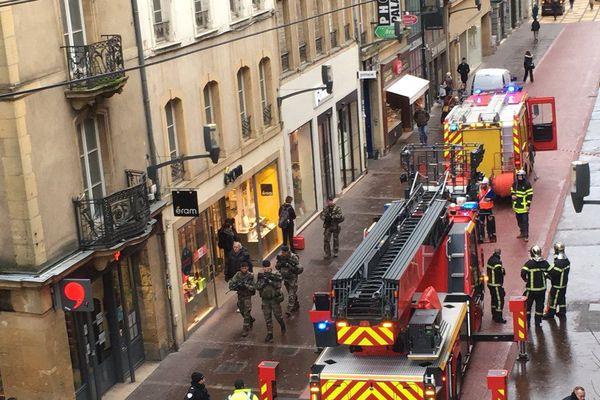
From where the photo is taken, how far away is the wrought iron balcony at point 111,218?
21406 millimetres

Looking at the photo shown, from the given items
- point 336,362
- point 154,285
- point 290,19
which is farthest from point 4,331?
point 290,19

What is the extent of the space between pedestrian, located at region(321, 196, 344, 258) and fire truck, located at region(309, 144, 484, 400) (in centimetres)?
680

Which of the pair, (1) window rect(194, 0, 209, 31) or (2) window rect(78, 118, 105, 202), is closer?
(2) window rect(78, 118, 105, 202)

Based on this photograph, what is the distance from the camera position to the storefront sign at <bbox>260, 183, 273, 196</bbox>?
30997 millimetres

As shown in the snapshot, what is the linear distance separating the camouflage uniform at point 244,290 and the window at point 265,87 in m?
6.82

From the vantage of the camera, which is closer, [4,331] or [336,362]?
[336,362]

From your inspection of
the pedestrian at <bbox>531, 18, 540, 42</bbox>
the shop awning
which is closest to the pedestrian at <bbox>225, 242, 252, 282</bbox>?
the shop awning

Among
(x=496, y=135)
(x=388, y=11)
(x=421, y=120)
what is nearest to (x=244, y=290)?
(x=496, y=135)

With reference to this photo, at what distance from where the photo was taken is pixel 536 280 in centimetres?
2431

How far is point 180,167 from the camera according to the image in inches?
1016

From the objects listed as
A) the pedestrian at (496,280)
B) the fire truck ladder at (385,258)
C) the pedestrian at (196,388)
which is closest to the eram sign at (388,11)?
the fire truck ladder at (385,258)

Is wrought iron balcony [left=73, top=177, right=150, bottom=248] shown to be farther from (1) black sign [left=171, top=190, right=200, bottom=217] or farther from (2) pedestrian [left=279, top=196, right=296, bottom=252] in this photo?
(2) pedestrian [left=279, top=196, right=296, bottom=252]

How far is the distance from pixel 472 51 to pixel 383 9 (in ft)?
67.0

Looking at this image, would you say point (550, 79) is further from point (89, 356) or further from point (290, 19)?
point (89, 356)
